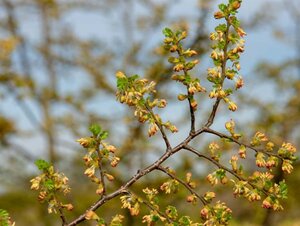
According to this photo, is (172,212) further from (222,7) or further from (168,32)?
(222,7)

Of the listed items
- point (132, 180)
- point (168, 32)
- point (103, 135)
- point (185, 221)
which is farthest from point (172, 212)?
point (168, 32)

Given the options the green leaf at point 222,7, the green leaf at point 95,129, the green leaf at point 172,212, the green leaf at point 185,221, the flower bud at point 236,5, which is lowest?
the green leaf at point 185,221

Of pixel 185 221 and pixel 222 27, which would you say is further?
pixel 222 27

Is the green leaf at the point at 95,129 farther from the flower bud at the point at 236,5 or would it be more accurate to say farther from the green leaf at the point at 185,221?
the flower bud at the point at 236,5

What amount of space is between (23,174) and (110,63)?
348 centimetres

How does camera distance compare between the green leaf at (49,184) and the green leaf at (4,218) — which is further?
the green leaf at (49,184)

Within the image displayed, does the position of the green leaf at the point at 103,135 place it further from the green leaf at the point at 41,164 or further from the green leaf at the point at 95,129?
the green leaf at the point at 41,164

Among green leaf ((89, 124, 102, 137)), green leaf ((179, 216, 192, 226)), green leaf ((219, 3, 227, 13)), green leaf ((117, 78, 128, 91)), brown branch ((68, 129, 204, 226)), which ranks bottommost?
green leaf ((179, 216, 192, 226))

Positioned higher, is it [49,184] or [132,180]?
[49,184]

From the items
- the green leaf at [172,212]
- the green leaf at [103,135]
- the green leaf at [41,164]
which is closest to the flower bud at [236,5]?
the green leaf at [103,135]

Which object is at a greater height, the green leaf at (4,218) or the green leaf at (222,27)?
the green leaf at (222,27)

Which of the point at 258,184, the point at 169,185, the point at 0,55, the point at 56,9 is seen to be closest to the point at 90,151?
the point at 169,185

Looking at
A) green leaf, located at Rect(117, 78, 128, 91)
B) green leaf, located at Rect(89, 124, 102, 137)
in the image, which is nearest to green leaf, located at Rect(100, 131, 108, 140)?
green leaf, located at Rect(89, 124, 102, 137)

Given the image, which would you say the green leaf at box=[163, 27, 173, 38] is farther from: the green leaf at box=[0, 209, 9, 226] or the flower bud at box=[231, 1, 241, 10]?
the green leaf at box=[0, 209, 9, 226]
